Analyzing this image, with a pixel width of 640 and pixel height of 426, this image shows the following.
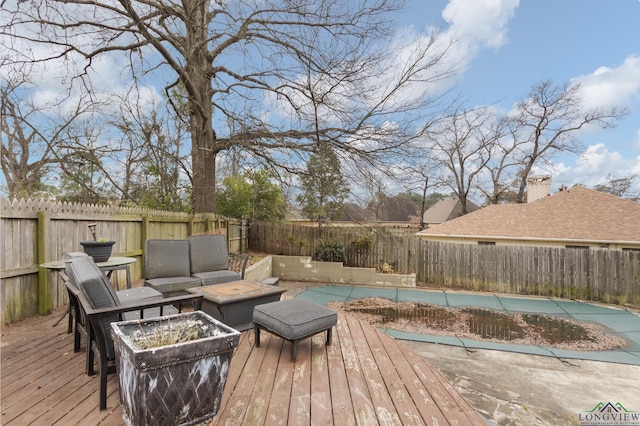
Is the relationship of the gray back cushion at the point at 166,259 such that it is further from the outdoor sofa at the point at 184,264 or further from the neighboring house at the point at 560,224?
the neighboring house at the point at 560,224

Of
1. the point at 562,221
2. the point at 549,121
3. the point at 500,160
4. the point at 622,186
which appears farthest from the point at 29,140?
the point at 622,186

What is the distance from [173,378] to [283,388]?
0.97 m

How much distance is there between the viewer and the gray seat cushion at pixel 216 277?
14.3 feet

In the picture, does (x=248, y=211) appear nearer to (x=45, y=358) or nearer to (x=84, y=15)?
(x=84, y=15)

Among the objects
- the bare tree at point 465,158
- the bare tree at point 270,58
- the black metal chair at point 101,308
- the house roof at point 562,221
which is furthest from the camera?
the bare tree at point 465,158

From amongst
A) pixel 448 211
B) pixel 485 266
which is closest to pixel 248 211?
pixel 485 266

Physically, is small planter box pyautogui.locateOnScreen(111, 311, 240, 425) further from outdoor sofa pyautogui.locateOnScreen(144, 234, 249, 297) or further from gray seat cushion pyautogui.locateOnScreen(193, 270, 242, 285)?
gray seat cushion pyautogui.locateOnScreen(193, 270, 242, 285)

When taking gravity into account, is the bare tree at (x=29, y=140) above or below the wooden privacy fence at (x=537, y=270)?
above

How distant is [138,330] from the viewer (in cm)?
180

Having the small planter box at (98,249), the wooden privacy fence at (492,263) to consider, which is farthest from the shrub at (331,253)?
the small planter box at (98,249)

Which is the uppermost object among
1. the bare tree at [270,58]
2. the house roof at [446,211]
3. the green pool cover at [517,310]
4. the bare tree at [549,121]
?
the bare tree at [549,121]

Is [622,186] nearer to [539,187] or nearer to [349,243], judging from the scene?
[539,187]

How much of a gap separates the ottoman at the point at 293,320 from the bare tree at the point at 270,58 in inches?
175

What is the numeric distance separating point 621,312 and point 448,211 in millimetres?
18748
